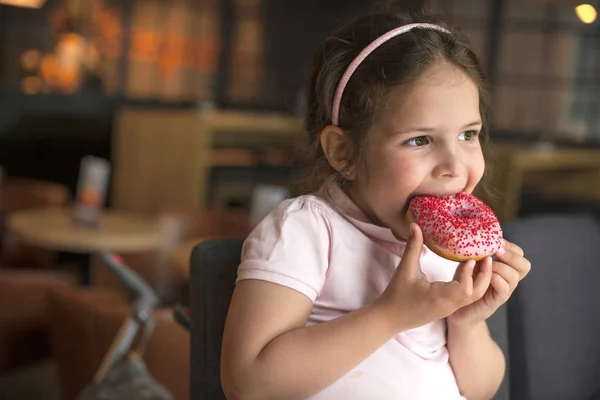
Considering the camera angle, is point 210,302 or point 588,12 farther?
point 588,12

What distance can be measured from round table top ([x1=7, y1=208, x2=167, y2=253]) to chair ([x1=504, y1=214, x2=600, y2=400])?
90.6 inches

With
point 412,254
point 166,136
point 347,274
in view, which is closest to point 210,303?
point 347,274

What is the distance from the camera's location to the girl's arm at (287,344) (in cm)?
106

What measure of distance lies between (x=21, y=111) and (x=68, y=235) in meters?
2.86

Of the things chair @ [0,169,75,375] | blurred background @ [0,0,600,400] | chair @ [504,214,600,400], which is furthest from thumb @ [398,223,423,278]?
chair @ [0,169,75,375]

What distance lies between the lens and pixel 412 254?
1058 mm

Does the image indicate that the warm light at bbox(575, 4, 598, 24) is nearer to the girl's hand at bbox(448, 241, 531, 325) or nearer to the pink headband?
the pink headband

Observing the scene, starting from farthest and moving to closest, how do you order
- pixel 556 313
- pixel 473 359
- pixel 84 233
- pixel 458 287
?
pixel 84 233 < pixel 556 313 < pixel 473 359 < pixel 458 287

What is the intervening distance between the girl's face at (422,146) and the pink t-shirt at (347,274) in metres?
0.05

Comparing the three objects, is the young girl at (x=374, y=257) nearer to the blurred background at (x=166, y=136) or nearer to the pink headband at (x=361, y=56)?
the pink headband at (x=361, y=56)

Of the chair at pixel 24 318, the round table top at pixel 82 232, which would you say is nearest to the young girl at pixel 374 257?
the chair at pixel 24 318

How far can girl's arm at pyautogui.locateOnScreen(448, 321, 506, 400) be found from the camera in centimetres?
124

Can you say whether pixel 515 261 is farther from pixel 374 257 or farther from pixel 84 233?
pixel 84 233

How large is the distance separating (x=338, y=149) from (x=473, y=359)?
38 cm
